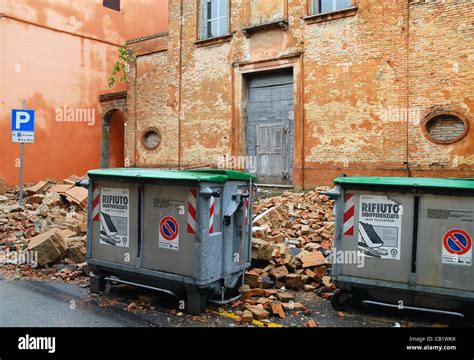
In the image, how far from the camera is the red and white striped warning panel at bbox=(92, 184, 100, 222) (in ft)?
18.2

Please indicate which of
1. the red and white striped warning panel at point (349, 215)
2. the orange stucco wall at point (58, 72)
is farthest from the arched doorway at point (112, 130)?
the red and white striped warning panel at point (349, 215)

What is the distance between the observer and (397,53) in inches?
432

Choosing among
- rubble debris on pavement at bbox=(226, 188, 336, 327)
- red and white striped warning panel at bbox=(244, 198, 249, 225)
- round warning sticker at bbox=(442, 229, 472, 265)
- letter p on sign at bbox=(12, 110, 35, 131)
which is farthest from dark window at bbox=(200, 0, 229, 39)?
round warning sticker at bbox=(442, 229, 472, 265)

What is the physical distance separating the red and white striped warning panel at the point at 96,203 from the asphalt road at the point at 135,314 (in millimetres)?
1077

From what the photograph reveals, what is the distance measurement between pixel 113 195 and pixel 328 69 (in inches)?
346

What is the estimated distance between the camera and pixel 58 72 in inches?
690

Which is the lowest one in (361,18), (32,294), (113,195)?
(32,294)

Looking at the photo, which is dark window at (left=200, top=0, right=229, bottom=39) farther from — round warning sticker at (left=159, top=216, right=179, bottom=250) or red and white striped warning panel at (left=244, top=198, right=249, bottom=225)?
round warning sticker at (left=159, top=216, right=179, bottom=250)

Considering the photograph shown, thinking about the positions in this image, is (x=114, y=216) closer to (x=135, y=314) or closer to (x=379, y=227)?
(x=135, y=314)

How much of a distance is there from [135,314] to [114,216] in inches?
52.0

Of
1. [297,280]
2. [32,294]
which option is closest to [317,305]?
[297,280]

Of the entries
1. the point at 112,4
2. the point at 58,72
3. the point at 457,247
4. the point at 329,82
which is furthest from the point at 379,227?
the point at 112,4
